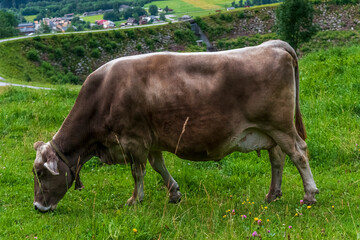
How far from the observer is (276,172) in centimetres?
685

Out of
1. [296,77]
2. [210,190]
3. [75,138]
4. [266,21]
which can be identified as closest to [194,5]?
[266,21]

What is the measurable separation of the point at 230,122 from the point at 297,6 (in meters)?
48.1

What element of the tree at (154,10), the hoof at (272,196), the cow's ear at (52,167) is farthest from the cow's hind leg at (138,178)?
the tree at (154,10)

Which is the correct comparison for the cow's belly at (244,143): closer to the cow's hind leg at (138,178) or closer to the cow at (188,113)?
the cow at (188,113)

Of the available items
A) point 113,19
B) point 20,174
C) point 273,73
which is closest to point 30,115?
point 20,174

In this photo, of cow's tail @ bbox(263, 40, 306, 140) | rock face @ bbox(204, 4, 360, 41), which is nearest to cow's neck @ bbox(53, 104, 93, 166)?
cow's tail @ bbox(263, 40, 306, 140)

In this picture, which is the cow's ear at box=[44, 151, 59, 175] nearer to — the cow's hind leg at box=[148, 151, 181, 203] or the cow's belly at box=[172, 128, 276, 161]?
the cow's hind leg at box=[148, 151, 181, 203]

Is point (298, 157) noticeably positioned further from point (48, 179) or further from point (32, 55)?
point (32, 55)

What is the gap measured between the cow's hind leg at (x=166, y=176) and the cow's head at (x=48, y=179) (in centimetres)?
145

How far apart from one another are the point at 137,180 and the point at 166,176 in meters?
0.55

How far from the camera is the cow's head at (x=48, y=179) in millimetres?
6656

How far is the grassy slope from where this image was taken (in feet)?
16.7

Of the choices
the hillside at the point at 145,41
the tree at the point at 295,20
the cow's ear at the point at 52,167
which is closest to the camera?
the cow's ear at the point at 52,167

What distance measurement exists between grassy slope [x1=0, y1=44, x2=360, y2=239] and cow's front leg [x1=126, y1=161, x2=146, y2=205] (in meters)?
0.17
